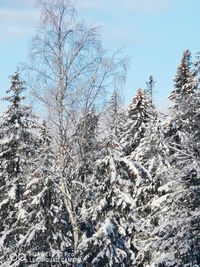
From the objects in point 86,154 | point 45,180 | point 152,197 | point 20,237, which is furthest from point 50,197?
point 152,197

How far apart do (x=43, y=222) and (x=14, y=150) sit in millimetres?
4334

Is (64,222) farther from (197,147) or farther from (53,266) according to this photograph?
(197,147)

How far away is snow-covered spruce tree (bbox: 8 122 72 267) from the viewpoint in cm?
1891

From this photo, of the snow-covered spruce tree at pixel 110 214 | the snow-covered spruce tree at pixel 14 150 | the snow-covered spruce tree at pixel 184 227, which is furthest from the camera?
the snow-covered spruce tree at pixel 14 150

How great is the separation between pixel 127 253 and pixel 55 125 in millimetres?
6616

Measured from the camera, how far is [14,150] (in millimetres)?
22188

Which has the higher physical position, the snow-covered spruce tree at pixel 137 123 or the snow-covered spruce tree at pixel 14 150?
the snow-covered spruce tree at pixel 137 123

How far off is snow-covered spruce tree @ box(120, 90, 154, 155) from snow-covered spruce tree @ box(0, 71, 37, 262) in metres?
9.43

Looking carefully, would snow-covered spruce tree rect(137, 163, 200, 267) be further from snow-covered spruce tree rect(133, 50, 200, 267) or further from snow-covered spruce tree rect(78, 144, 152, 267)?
snow-covered spruce tree rect(78, 144, 152, 267)

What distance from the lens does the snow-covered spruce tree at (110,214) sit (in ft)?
59.7

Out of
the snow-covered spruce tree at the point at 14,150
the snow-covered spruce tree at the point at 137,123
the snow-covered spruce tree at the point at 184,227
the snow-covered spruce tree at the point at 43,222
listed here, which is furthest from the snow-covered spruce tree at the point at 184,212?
the snow-covered spruce tree at the point at 137,123

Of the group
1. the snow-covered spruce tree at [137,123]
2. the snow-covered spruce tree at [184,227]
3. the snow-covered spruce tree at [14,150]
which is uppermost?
the snow-covered spruce tree at [137,123]

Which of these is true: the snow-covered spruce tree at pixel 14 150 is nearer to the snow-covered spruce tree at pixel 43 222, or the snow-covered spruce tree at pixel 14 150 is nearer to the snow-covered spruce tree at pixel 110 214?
the snow-covered spruce tree at pixel 43 222

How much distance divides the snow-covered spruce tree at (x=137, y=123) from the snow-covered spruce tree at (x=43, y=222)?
10.7 metres
